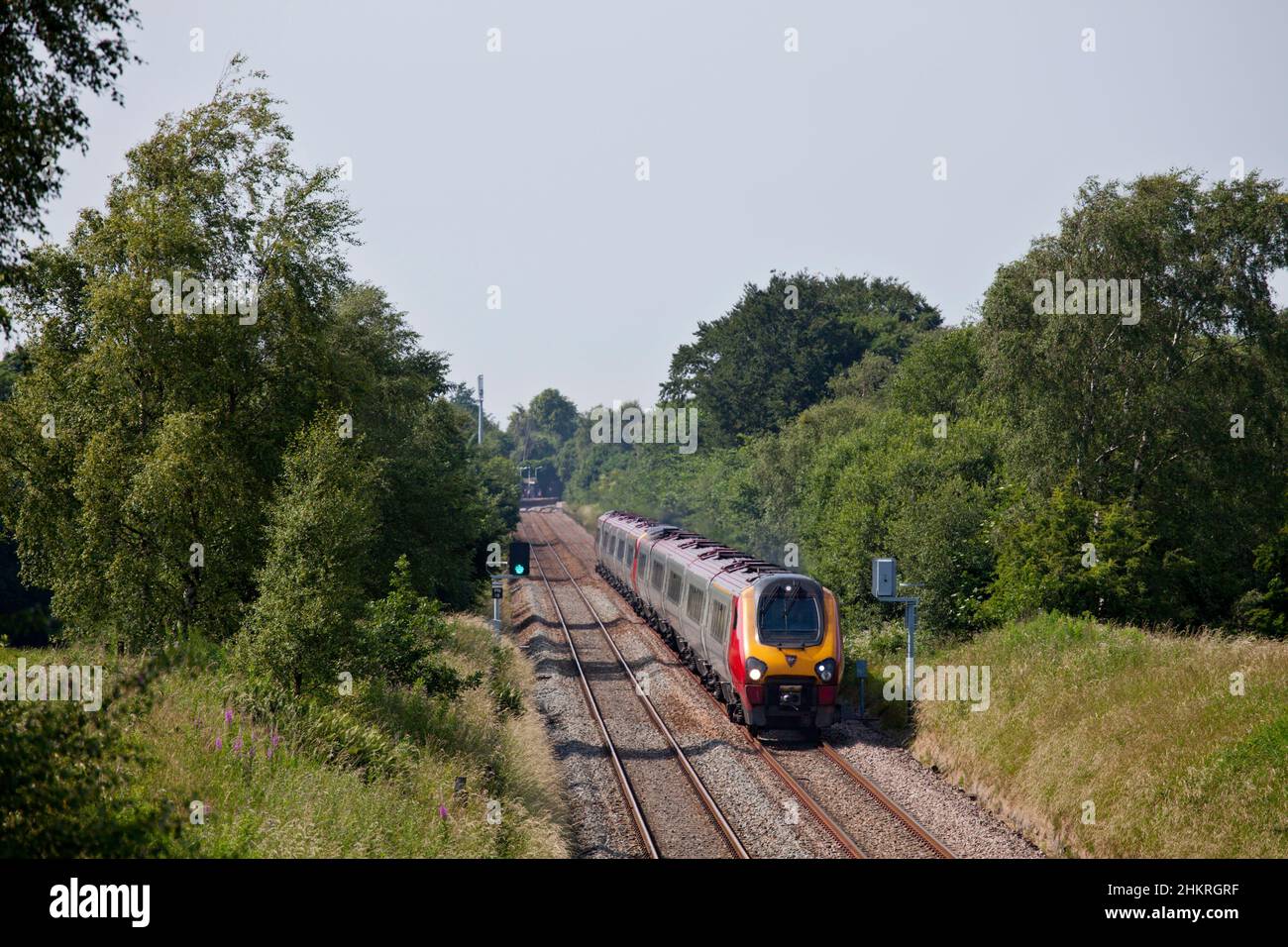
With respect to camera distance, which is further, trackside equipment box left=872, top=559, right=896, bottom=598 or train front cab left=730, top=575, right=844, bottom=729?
trackside equipment box left=872, top=559, right=896, bottom=598

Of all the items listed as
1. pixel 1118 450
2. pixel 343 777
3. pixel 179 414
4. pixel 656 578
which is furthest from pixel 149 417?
pixel 1118 450

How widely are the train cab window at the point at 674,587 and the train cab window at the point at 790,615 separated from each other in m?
7.30

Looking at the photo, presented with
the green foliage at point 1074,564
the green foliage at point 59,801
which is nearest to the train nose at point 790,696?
the green foliage at point 1074,564

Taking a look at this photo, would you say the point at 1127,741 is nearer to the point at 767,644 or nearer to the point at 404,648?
the point at 767,644

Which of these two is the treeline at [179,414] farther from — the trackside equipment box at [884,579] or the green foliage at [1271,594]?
the green foliage at [1271,594]

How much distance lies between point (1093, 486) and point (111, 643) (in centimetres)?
2357

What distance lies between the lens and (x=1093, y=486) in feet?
91.0

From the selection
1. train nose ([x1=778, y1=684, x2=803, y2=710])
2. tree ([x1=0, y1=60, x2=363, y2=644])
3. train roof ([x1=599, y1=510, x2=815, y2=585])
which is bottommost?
train nose ([x1=778, y1=684, x2=803, y2=710])

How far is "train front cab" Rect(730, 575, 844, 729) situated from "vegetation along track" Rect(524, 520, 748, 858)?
74.4 inches

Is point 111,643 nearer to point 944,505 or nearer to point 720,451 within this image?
point 944,505

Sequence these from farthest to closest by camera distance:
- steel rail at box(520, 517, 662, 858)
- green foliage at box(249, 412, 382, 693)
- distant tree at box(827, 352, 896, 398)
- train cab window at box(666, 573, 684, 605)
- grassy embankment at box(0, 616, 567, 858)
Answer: distant tree at box(827, 352, 896, 398), train cab window at box(666, 573, 684, 605), green foliage at box(249, 412, 382, 693), steel rail at box(520, 517, 662, 858), grassy embankment at box(0, 616, 567, 858)

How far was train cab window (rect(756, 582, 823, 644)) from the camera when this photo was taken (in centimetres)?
1930

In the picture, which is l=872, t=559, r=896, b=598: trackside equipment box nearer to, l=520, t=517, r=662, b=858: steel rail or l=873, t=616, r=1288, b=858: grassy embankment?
l=873, t=616, r=1288, b=858: grassy embankment

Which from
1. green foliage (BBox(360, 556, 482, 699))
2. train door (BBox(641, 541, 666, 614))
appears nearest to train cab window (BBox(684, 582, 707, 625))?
train door (BBox(641, 541, 666, 614))
